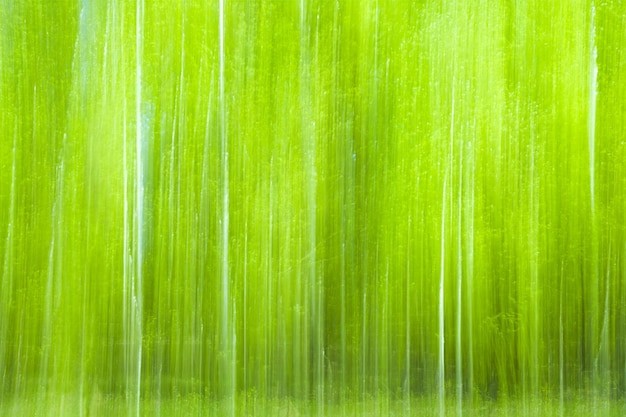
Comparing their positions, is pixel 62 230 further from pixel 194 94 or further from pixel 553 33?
pixel 553 33

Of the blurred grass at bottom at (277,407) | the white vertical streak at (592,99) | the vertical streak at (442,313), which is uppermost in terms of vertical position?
the white vertical streak at (592,99)

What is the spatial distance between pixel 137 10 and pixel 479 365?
0.53 m

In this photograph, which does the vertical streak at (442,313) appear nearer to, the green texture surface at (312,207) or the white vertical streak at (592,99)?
the green texture surface at (312,207)

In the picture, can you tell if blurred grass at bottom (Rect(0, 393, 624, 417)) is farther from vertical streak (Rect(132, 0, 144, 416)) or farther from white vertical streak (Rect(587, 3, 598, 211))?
white vertical streak (Rect(587, 3, 598, 211))

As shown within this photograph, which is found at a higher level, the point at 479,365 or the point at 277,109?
the point at 277,109

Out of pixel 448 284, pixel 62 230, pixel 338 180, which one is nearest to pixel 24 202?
pixel 62 230

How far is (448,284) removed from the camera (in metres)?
0.67

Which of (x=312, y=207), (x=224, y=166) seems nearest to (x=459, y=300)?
(x=312, y=207)

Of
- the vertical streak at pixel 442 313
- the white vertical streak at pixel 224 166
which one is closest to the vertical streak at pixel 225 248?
the white vertical streak at pixel 224 166

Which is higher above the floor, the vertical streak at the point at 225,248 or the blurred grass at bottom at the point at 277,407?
the vertical streak at the point at 225,248

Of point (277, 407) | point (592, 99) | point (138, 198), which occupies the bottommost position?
point (277, 407)

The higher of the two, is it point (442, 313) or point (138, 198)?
point (138, 198)

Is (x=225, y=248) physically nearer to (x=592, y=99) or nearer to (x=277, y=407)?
(x=277, y=407)

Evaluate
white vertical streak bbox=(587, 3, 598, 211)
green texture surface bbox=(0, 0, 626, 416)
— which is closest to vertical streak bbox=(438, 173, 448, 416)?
green texture surface bbox=(0, 0, 626, 416)
